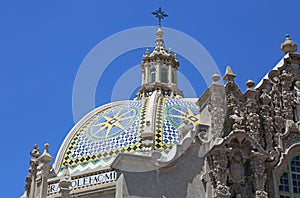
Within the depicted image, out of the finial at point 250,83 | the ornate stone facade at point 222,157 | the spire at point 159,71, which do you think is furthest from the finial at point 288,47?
the spire at point 159,71

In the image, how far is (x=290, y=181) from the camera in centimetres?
2327

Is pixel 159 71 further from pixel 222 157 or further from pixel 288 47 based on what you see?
pixel 222 157

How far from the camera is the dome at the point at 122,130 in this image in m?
30.4

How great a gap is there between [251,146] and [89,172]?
7.78 m

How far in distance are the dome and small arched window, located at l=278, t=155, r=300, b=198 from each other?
659cm

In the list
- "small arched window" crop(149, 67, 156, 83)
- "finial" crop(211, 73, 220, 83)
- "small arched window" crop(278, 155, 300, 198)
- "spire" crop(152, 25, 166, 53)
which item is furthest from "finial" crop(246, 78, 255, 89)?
"spire" crop(152, 25, 166, 53)

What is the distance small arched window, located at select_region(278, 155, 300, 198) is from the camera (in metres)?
23.0

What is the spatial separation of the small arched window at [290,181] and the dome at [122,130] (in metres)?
6.59

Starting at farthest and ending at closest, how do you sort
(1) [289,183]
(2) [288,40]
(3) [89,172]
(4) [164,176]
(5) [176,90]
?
1. (5) [176,90]
2. (3) [89,172]
3. (2) [288,40]
4. (1) [289,183]
5. (4) [164,176]

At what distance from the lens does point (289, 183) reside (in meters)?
23.2

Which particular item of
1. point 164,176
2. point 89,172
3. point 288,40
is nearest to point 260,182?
point 164,176

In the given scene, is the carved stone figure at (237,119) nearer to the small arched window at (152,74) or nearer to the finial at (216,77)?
the finial at (216,77)

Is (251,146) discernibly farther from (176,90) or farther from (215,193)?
(176,90)

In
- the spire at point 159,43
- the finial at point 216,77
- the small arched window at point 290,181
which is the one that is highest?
the spire at point 159,43
